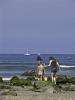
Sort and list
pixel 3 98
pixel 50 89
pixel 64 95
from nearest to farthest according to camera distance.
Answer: pixel 3 98 → pixel 64 95 → pixel 50 89

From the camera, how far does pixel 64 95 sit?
2267 cm

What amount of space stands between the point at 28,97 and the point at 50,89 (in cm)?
304

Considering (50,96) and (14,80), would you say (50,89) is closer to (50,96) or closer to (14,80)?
(50,96)

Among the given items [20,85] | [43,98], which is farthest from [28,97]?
[20,85]

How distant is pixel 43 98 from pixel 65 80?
11321 millimetres

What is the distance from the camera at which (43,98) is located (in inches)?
848

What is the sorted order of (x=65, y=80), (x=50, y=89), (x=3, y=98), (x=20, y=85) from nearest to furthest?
1. (x=3, y=98)
2. (x=50, y=89)
3. (x=20, y=85)
4. (x=65, y=80)

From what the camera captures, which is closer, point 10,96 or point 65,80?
point 10,96

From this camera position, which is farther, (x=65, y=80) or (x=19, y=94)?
(x=65, y=80)

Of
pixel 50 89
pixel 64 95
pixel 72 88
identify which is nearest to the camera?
pixel 64 95

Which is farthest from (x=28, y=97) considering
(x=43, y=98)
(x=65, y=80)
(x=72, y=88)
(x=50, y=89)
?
(x=65, y=80)

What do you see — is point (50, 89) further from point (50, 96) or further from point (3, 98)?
point (3, 98)

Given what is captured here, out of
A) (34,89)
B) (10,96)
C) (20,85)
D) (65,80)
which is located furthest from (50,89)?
(65,80)

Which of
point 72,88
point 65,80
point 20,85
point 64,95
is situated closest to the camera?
point 64,95
